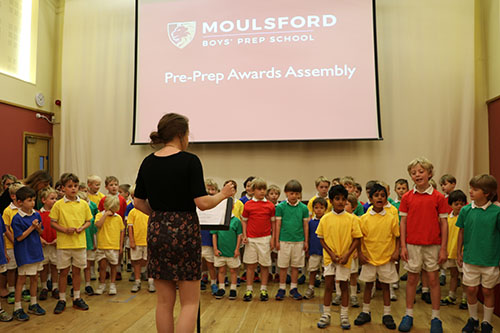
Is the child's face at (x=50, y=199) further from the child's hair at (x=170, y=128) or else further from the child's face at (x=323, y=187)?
the child's face at (x=323, y=187)

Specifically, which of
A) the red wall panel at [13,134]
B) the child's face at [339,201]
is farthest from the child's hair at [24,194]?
the red wall panel at [13,134]

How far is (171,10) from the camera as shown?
23.7ft

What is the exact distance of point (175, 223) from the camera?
1994 mm

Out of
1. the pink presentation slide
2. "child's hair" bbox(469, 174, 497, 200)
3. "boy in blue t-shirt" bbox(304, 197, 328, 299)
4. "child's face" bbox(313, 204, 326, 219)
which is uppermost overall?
the pink presentation slide

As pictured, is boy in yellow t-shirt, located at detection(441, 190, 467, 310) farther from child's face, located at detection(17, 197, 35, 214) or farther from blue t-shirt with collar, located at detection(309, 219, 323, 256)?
child's face, located at detection(17, 197, 35, 214)

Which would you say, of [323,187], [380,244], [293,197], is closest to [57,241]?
[293,197]

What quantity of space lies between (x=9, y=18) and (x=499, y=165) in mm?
9083

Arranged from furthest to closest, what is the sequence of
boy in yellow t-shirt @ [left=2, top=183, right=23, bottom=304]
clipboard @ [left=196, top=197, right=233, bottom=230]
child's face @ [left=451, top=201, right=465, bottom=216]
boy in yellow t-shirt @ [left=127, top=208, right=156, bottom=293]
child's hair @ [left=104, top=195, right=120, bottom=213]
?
boy in yellow t-shirt @ [left=127, top=208, right=156, bottom=293] → child's hair @ [left=104, top=195, right=120, bottom=213] → child's face @ [left=451, top=201, right=465, bottom=216] → boy in yellow t-shirt @ [left=2, top=183, right=23, bottom=304] → clipboard @ [left=196, top=197, right=233, bottom=230]

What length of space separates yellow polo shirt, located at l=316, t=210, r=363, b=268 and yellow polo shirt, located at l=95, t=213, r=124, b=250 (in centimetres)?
244

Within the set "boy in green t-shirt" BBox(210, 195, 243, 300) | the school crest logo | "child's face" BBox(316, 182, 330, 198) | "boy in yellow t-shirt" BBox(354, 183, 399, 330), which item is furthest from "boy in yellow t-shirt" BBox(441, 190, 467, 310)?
the school crest logo

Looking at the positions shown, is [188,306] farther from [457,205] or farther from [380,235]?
[457,205]

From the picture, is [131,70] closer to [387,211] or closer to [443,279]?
[387,211]

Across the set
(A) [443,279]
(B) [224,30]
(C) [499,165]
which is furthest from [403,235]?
(B) [224,30]

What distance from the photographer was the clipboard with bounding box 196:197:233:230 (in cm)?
273
